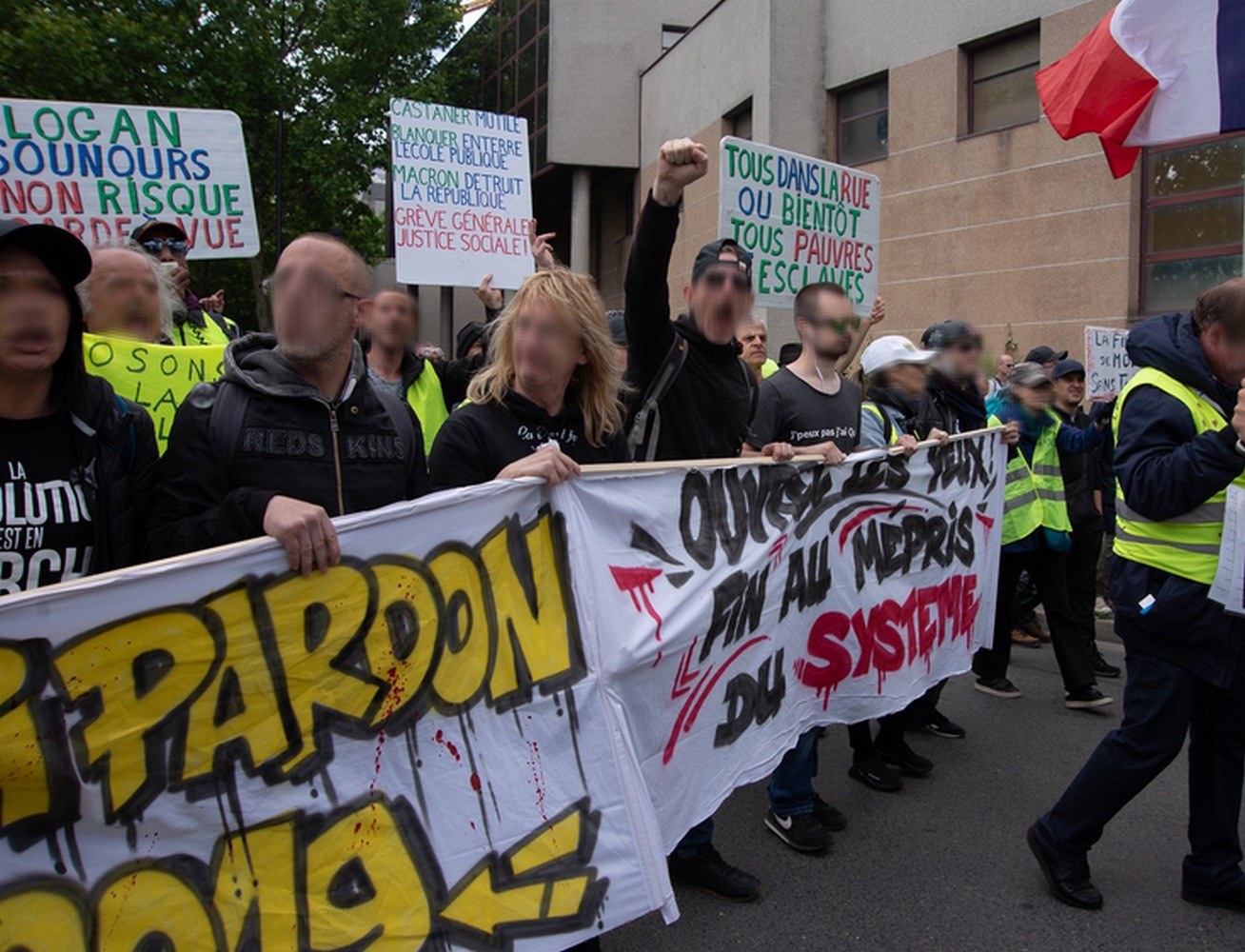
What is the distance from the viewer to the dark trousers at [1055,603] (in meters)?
5.15

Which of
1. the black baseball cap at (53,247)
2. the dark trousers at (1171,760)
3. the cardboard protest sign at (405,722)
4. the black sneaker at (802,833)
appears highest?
the black baseball cap at (53,247)

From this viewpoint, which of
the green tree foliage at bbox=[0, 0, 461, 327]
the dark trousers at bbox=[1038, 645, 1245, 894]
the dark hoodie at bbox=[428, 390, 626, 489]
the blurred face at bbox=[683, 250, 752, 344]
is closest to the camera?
the dark hoodie at bbox=[428, 390, 626, 489]

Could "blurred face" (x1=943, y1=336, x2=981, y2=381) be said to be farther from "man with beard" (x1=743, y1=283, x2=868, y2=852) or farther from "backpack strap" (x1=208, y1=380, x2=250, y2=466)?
"backpack strap" (x1=208, y1=380, x2=250, y2=466)

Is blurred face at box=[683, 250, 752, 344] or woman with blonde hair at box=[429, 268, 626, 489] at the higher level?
blurred face at box=[683, 250, 752, 344]

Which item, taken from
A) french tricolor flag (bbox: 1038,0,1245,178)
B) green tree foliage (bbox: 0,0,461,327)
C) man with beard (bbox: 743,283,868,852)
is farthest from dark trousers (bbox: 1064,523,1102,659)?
green tree foliage (bbox: 0,0,461,327)

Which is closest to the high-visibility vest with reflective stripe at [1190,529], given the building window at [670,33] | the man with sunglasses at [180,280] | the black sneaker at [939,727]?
the black sneaker at [939,727]

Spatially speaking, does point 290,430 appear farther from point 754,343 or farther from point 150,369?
point 754,343

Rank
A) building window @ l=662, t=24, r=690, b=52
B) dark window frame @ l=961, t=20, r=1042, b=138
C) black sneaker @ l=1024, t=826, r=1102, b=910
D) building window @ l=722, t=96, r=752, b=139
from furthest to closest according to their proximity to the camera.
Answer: building window @ l=662, t=24, r=690, b=52, building window @ l=722, t=96, r=752, b=139, dark window frame @ l=961, t=20, r=1042, b=138, black sneaker @ l=1024, t=826, r=1102, b=910

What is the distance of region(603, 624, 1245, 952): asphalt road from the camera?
3.02 metres

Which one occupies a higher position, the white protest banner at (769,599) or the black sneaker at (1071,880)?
the white protest banner at (769,599)

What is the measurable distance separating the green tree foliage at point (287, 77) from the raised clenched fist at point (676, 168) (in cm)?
1368

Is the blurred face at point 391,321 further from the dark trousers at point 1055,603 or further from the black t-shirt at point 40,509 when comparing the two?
the dark trousers at point 1055,603

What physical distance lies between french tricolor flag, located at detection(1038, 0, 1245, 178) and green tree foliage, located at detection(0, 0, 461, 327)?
12983 mm

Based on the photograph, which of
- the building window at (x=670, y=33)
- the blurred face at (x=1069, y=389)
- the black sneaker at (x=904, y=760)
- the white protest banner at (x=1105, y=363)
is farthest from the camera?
the building window at (x=670, y=33)
